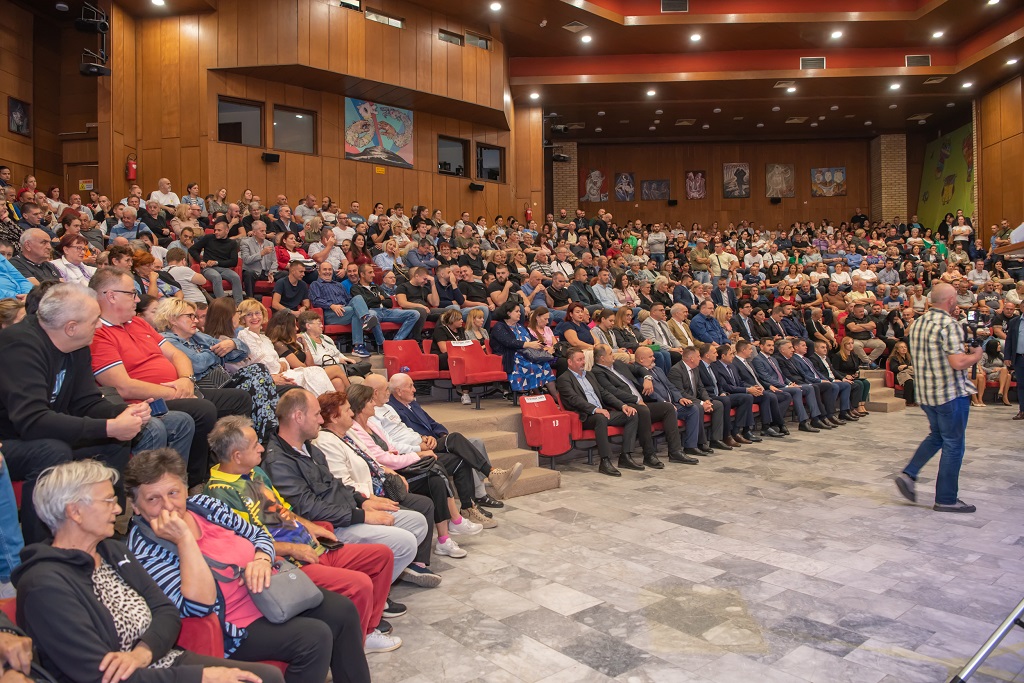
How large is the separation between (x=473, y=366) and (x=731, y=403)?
278 centimetres

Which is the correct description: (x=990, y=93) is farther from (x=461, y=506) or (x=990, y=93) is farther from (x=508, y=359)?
(x=461, y=506)

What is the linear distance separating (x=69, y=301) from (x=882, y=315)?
36.2 feet

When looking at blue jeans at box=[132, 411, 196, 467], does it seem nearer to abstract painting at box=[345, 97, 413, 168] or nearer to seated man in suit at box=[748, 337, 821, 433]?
Result: seated man in suit at box=[748, 337, 821, 433]

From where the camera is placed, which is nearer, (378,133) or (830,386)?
(830,386)

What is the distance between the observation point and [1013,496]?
4.91 meters

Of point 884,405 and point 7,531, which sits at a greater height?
point 7,531

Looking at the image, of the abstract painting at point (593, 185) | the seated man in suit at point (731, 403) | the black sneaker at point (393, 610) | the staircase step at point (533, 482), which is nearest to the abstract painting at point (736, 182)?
the abstract painting at point (593, 185)

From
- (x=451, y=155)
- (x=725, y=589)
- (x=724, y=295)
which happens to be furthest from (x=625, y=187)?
(x=725, y=589)

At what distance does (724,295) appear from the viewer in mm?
10969

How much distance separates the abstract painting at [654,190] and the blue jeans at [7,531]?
759 inches

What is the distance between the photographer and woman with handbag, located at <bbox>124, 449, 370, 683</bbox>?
208 centimetres

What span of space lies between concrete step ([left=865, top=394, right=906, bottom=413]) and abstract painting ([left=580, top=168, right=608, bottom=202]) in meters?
11.8

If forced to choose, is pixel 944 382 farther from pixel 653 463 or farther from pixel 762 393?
pixel 762 393

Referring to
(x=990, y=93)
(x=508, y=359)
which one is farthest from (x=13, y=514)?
(x=990, y=93)
